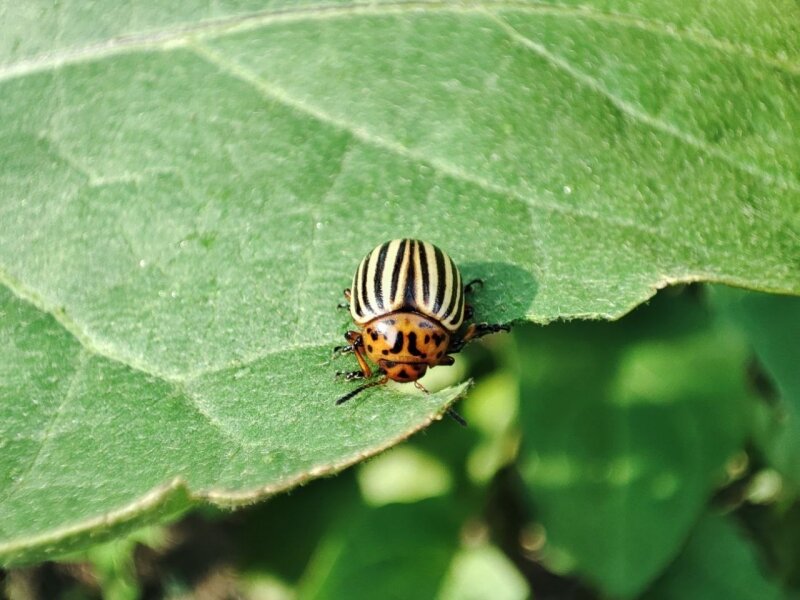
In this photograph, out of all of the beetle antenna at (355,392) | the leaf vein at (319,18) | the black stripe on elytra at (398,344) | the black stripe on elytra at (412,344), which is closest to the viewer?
the beetle antenna at (355,392)

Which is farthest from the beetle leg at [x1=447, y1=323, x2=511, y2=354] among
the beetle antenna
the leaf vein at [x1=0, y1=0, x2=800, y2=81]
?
the leaf vein at [x1=0, y1=0, x2=800, y2=81]

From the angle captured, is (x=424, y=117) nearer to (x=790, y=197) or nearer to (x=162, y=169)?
(x=162, y=169)

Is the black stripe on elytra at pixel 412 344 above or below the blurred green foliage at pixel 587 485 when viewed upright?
above

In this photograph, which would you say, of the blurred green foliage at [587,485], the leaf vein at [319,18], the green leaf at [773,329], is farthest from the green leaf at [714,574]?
the leaf vein at [319,18]

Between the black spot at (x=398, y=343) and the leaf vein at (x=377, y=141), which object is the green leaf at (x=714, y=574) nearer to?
the black spot at (x=398, y=343)

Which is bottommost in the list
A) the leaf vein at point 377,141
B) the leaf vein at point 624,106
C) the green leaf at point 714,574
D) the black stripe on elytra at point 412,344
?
the green leaf at point 714,574

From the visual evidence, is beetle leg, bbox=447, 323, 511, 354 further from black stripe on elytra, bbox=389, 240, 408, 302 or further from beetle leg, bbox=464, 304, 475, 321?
black stripe on elytra, bbox=389, 240, 408, 302

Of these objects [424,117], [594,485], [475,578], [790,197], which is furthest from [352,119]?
[475,578]
